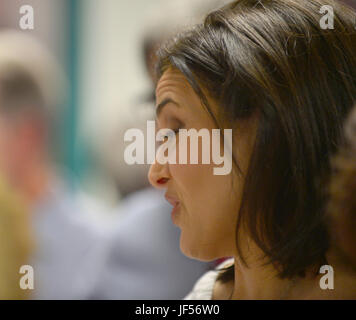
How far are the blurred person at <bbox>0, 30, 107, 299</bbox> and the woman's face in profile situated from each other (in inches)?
9.1

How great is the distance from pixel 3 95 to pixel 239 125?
43 cm

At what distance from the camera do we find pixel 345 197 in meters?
0.65

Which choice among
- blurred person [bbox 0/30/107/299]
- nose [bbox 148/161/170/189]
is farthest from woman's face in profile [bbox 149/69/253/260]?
blurred person [bbox 0/30/107/299]

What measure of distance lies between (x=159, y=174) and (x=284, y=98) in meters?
0.21

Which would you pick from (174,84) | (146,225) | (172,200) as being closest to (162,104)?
(174,84)

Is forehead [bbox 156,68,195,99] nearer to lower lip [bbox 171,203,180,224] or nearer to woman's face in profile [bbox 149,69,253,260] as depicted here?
woman's face in profile [bbox 149,69,253,260]

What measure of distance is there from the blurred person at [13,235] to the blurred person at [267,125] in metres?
0.32

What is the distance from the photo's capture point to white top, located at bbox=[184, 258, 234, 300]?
33.6 inches

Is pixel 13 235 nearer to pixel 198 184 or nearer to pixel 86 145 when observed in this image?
pixel 86 145

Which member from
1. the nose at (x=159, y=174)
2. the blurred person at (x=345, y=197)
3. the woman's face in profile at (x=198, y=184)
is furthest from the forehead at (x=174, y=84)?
the blurred person at (x=345, y=197)

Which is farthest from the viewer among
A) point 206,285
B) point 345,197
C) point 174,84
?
point 206,285

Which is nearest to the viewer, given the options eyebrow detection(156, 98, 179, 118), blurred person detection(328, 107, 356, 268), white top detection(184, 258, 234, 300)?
blurred person detection(328, 107, 356, 268)

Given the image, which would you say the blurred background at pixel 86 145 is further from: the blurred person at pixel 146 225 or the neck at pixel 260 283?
the neck at pixel 260 283
